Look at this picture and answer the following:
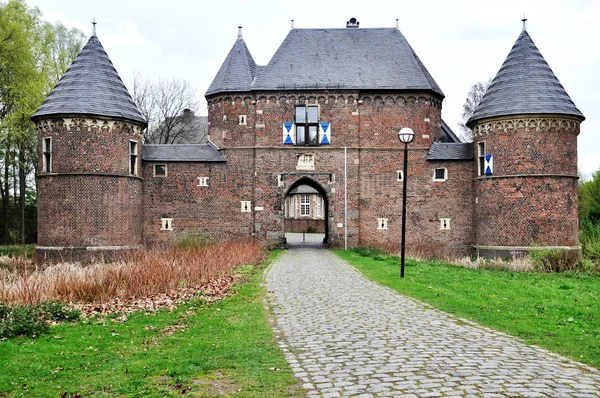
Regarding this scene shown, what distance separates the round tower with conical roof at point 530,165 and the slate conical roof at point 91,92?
51.7ft

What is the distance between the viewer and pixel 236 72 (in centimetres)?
2811

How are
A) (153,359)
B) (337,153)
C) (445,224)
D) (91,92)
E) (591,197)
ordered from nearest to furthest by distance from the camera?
(153,359) → (91,92) → (445,224) → (337,153) → (591,197)

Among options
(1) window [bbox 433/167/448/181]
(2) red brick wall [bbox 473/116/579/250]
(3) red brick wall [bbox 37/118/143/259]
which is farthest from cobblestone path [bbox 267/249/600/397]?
(1) window [bbox 433/167/448/181]

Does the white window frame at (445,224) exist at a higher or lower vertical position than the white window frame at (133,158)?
lower

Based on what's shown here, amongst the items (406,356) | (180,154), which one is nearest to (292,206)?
(180,154)

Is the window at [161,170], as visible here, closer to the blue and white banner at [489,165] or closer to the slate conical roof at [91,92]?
the slate conical roof at [91,92]

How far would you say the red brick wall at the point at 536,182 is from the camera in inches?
938

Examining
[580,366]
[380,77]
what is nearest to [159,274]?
[580,366]

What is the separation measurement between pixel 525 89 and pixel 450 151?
4409mm

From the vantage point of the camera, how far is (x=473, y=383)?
5.24 meters

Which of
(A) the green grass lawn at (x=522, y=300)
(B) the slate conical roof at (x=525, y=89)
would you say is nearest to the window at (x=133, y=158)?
(A) the green grass lawn at (x=522, y=300)

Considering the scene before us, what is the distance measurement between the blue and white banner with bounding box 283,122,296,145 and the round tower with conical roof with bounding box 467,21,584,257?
852 centimetres

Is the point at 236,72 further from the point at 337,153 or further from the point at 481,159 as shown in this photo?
the point at 481,159

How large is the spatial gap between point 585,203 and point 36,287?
41.7 metres
